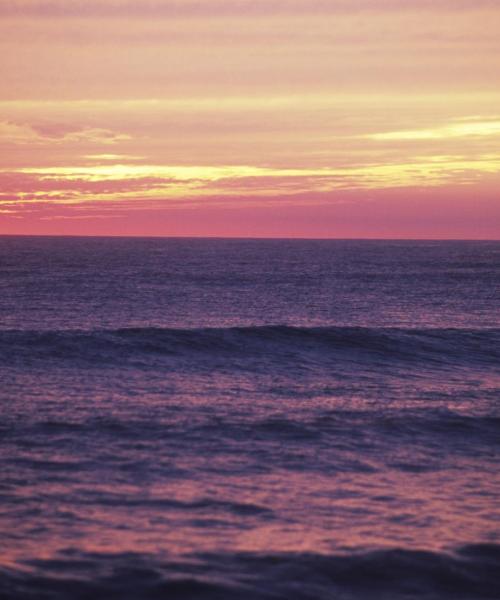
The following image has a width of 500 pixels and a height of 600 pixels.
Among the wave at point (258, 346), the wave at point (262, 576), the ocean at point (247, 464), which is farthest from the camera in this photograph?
the wave at point (258, 346)

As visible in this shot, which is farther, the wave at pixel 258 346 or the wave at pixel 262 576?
the wave at pixel 258 346

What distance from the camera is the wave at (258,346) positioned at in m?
26.0

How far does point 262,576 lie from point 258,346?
2027 centimetres

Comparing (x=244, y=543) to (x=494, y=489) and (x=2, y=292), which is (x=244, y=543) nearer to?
(x=494, y=489)

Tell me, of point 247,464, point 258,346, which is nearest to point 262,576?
point 247,464

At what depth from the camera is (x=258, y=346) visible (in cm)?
2927

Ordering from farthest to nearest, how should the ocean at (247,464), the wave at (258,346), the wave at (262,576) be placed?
the wave at (258,346) → the ocean at (247,464) → the wave at (262,576)

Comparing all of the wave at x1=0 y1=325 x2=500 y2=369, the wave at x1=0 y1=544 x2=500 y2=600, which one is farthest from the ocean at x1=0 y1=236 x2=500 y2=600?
the wave at x1=0 y1=325 x2=500 y2=369

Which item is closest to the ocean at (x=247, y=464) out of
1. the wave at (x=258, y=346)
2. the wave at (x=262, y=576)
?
the wave at (x=262, y=576)

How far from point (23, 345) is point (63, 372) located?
4770mm

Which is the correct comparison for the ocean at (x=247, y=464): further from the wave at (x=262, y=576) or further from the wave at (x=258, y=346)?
the wave at (x=258, y=346)

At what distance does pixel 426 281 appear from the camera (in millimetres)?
69375

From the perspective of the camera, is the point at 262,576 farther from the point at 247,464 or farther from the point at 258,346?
the point at 258,346

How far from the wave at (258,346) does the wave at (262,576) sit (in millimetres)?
15582
